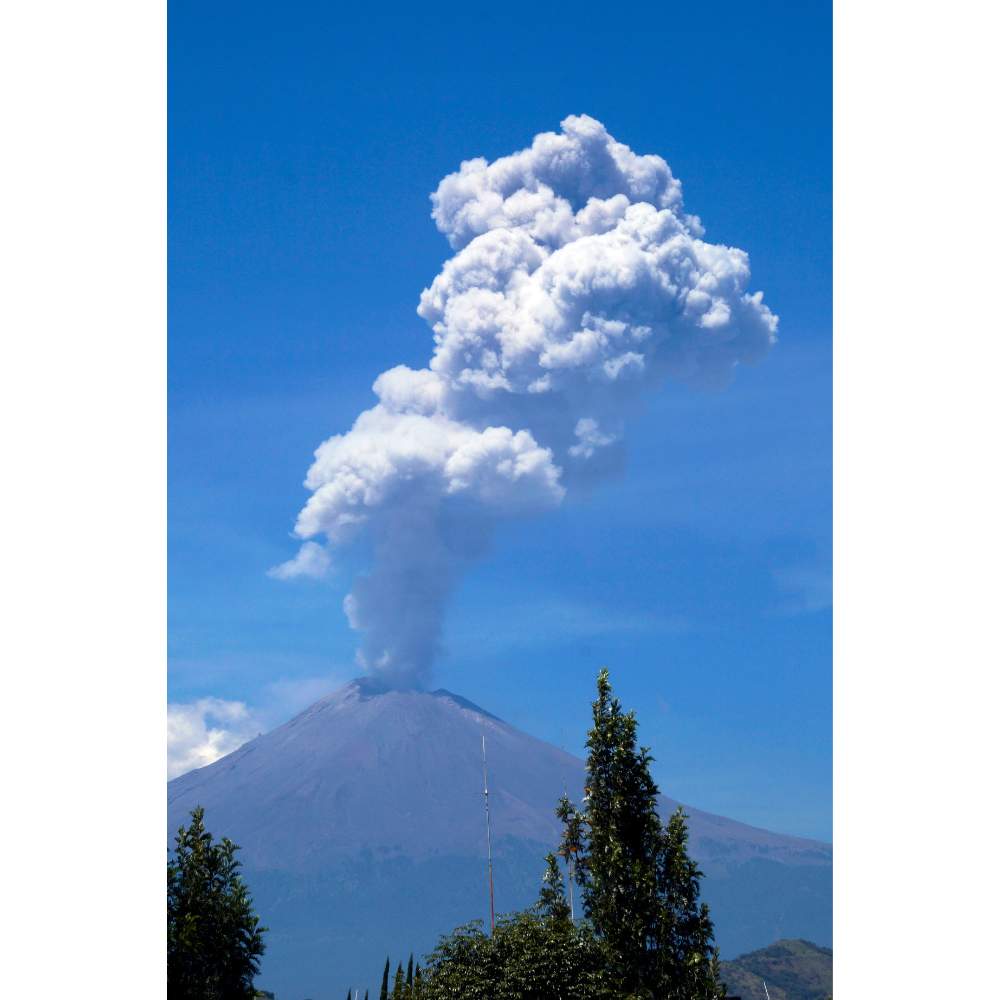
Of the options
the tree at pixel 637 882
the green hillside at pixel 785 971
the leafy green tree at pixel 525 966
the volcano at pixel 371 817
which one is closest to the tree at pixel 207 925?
the leafy green tree at pixel 525 966

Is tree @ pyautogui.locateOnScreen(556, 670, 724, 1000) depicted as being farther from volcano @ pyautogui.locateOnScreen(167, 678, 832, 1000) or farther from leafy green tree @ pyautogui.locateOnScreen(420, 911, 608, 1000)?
volcano @ pyautogui.locateOnScreen(167, 678, 832, 1000)

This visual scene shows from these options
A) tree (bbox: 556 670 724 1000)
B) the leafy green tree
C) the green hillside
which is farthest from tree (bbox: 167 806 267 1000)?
the green hillside

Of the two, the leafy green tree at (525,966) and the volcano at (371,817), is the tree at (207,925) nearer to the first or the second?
the leafy green tree at (525,966)

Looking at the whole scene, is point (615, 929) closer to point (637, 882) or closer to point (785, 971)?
point (637, 882)

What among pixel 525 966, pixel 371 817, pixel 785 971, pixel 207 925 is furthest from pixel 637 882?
pixel 371 817
